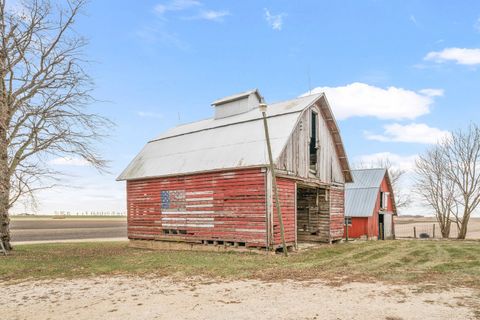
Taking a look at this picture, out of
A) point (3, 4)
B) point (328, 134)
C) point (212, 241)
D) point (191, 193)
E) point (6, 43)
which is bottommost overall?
point (212, 241)

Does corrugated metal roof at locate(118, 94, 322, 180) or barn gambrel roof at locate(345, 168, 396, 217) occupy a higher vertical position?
corrugated metal roof at locate(118, 94, 322, 180)

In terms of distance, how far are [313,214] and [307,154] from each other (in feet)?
16.1

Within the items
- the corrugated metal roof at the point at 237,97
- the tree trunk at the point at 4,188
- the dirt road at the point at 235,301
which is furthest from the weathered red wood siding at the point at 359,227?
the tree trunk at the point at 4,188

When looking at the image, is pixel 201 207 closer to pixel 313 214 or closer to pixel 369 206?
pixel 313 214

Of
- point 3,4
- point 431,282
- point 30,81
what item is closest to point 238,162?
point 431,282

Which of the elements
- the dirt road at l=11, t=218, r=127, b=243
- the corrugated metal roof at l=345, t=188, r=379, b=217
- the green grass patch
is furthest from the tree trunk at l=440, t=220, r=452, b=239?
the dirt road at l=11, t=218, r=127, b=243

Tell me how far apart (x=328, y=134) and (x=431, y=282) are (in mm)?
13302

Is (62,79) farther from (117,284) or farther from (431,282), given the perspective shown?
(431,282)

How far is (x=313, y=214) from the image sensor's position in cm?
2320

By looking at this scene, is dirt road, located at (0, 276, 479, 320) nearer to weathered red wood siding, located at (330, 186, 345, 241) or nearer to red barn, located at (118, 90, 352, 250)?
red barn, located at (118, 90, 352, 250)

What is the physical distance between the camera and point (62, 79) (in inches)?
771

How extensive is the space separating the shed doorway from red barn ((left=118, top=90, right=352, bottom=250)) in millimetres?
59

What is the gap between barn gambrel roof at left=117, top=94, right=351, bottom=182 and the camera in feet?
58.4

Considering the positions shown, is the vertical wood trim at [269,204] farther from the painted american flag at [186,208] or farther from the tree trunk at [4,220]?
the tree trunk at [4,220]
